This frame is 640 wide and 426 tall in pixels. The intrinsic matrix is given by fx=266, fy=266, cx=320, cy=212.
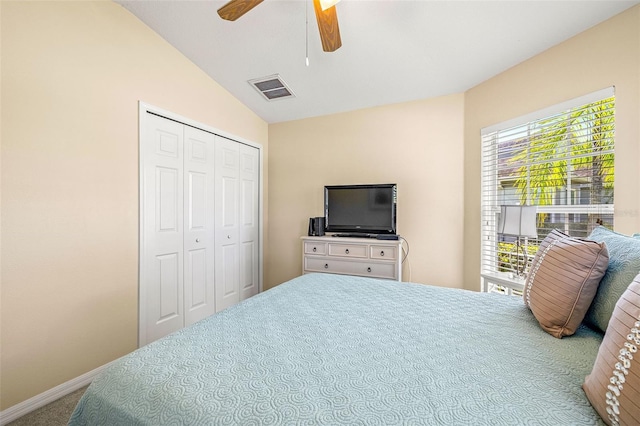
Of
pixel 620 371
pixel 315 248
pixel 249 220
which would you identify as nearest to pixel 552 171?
pixel 620 371

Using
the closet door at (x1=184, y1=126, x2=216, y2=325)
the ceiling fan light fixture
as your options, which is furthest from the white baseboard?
the ceiling fan light fixture

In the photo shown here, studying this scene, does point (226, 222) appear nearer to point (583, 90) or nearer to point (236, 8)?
point (236, 8)

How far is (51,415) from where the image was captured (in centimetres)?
160

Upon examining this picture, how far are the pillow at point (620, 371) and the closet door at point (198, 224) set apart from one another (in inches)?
111

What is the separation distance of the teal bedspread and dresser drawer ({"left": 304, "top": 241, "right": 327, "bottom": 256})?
179 centimetres

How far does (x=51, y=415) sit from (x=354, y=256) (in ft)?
8.24

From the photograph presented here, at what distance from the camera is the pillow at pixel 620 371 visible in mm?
562

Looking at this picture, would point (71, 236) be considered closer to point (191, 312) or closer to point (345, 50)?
point (191, 312)

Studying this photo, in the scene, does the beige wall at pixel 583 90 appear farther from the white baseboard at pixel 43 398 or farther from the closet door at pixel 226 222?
the white baseboard at pixel 43 398

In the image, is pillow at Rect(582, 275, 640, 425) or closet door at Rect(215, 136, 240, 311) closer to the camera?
pillow at Rect(582, 275, 640, 425)

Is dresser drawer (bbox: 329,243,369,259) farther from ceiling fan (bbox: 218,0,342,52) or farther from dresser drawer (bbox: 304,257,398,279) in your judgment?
ceiling fan (bbox: 218,0,342,52)

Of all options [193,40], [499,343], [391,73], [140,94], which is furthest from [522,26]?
[140,94]

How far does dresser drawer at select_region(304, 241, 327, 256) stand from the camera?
307 centimetres

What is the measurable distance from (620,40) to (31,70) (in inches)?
144
